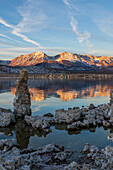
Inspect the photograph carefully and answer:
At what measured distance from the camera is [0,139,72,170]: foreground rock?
11727mm

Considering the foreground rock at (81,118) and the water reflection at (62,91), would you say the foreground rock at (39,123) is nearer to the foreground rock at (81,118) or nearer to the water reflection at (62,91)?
the foreground rock at (81,118)

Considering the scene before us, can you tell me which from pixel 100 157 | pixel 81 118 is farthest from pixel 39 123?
pixel 100 157

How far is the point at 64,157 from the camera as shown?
43.7 ft

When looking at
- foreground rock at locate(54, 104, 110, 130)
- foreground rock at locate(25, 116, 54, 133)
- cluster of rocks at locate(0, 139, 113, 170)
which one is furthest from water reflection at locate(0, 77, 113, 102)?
cluster of rocks at locate(0, 139, 113, 170)

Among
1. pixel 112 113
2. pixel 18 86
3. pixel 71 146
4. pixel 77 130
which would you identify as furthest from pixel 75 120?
pixel 18 86

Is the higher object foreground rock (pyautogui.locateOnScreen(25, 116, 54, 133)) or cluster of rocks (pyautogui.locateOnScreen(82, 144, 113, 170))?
foreground rock (pyautogui.locateOnScreen(25, 116, 54, 133))

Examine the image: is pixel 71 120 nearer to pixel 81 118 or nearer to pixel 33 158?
pixel 81 118

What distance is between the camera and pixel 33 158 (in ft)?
42.6

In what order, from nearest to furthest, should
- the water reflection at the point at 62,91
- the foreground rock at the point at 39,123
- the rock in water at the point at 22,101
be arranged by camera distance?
the foreground rock at the point at 39,123 < the rock in water at the point at 22,101 < the water reflection at the point at 62,91

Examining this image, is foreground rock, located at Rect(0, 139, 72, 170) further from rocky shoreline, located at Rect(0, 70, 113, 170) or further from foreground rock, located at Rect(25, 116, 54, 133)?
foreground rock, located at Rect(25, 116, 54, 133)

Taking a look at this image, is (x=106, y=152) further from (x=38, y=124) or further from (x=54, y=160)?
(x=38, y=124)

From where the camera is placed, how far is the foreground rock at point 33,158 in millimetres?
11727

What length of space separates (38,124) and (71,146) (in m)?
5.47

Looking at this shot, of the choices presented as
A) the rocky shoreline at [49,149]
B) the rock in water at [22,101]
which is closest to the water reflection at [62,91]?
the rock in water at [22,101]
